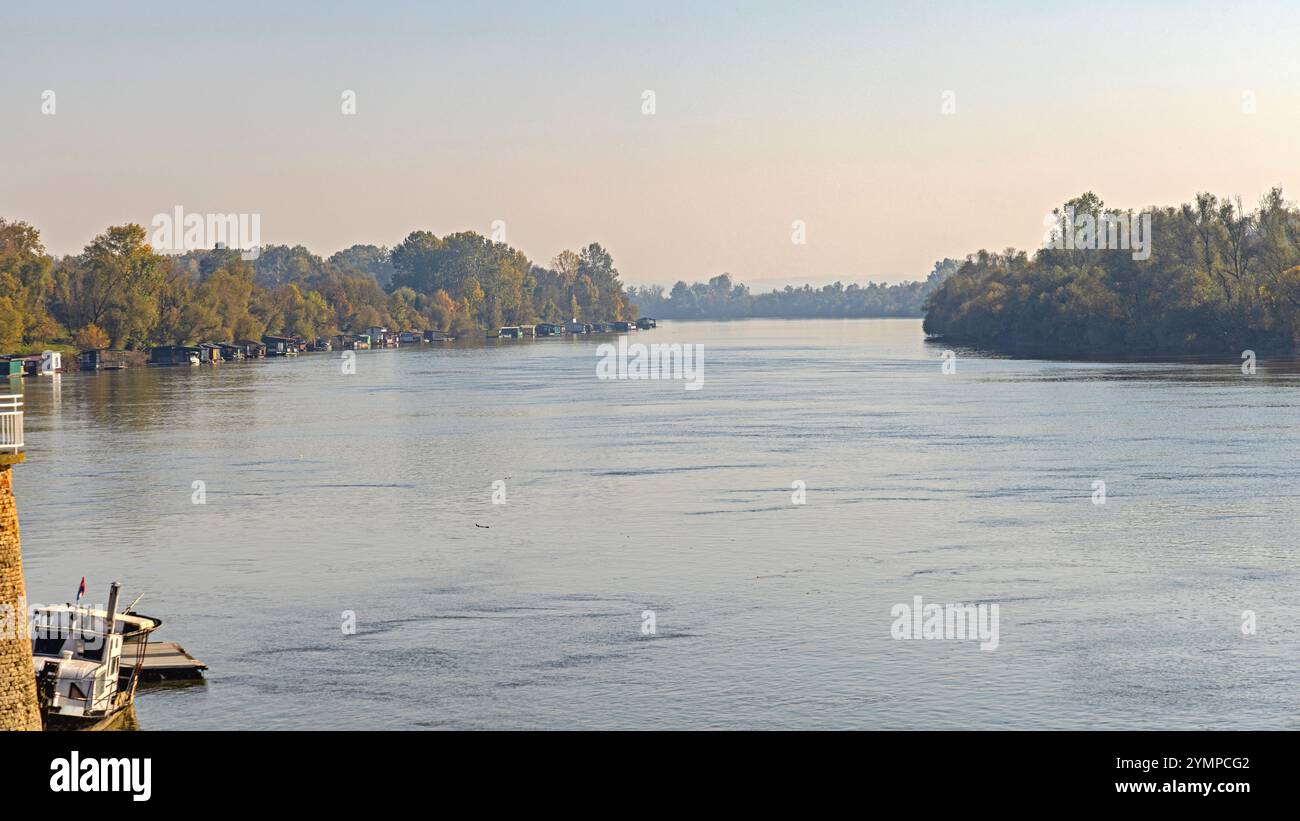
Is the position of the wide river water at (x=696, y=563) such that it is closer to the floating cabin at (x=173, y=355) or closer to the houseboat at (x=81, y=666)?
the houseboat at (x=81, y=666)

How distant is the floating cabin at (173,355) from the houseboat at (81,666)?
171767 millimetres

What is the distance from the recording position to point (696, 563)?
46.6m

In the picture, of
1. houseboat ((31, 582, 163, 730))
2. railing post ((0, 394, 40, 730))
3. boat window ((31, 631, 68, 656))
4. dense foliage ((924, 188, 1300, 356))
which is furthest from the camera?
dense foliage ((924, 188, 1300, 356))

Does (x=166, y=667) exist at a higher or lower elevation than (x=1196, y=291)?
lower

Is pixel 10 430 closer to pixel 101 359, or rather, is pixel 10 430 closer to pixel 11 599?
pixel 11 599

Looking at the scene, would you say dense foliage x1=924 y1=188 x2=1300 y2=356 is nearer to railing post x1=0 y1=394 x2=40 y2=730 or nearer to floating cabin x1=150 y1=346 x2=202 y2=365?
floating cabin x1=150 y1=346 x2=202 y2=365

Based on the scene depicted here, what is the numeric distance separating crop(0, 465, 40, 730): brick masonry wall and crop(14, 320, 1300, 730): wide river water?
19.4ft

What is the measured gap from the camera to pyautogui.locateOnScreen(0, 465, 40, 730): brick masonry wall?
24.7 meters

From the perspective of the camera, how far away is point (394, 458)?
256ft

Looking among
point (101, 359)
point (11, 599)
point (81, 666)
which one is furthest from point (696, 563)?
point (101, 359)

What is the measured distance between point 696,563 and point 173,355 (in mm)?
165461

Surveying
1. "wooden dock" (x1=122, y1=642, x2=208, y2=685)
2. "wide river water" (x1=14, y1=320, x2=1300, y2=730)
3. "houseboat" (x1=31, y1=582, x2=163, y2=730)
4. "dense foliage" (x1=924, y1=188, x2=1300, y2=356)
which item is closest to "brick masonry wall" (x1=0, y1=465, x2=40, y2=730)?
"houseboat" (x1=31, y1=582, x2=163, y2=730)
